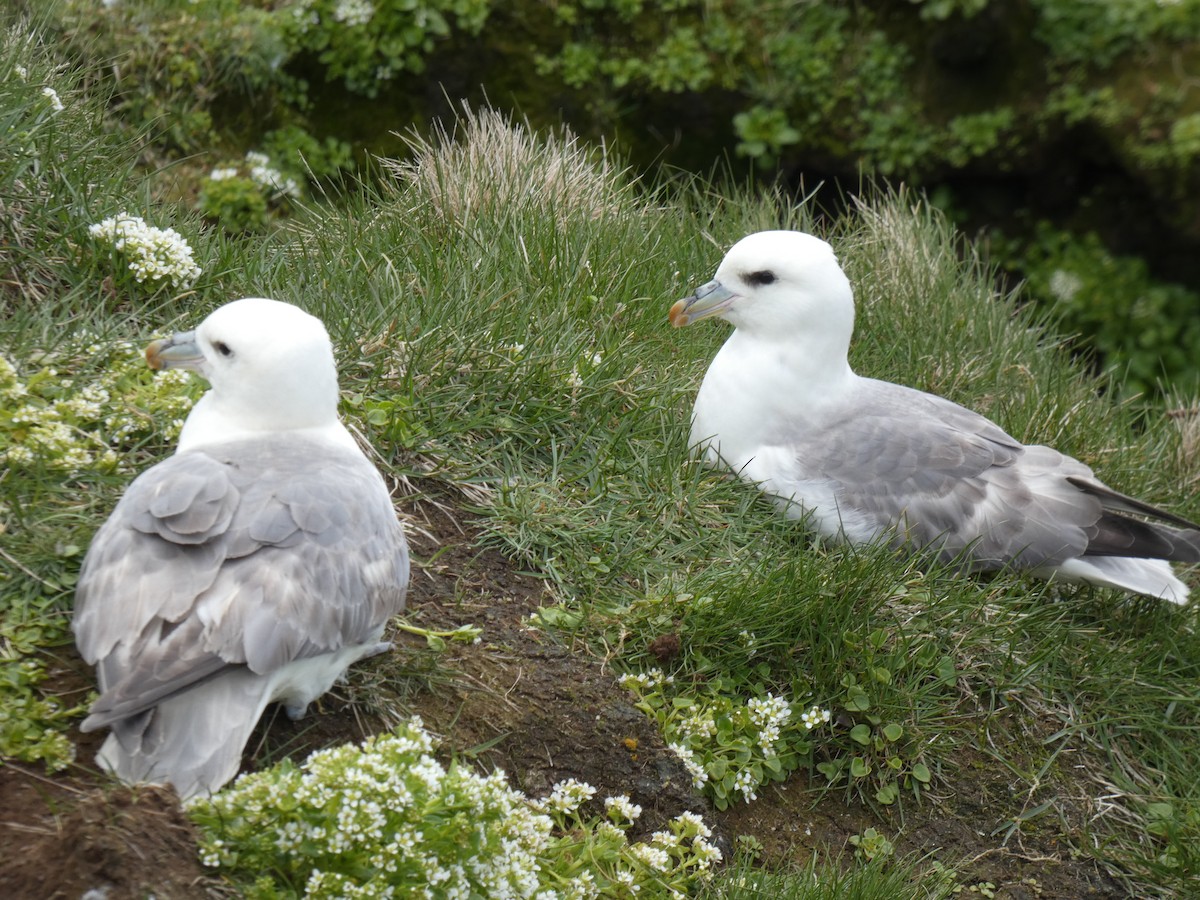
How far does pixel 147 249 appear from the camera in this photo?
3.86 metres

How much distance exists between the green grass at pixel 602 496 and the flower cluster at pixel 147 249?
6 centimetres

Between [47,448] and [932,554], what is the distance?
2.47 metres

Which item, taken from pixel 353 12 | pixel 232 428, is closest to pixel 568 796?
pixel 232 428

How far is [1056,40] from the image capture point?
722cm

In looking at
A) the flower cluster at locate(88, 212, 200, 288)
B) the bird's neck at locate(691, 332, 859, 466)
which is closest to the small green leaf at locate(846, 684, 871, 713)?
the bird's neck at locate(691, 332, 859, 466)

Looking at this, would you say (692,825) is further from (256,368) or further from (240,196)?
(240,196)

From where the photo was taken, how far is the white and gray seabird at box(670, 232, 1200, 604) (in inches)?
160

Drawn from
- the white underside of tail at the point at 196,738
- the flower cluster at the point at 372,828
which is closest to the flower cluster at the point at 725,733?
the flower cluster at the point at 372,828

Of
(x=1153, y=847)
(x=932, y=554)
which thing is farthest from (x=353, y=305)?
(x=1153, y=847)

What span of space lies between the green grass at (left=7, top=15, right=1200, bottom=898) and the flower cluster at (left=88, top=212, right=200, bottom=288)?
63mm

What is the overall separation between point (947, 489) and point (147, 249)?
8.18ft

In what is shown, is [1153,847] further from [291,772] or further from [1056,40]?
[1056,40]

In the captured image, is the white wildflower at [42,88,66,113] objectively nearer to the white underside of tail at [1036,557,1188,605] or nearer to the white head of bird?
the white head of bird

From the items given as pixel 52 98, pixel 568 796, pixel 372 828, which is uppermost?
pixel 52 98
